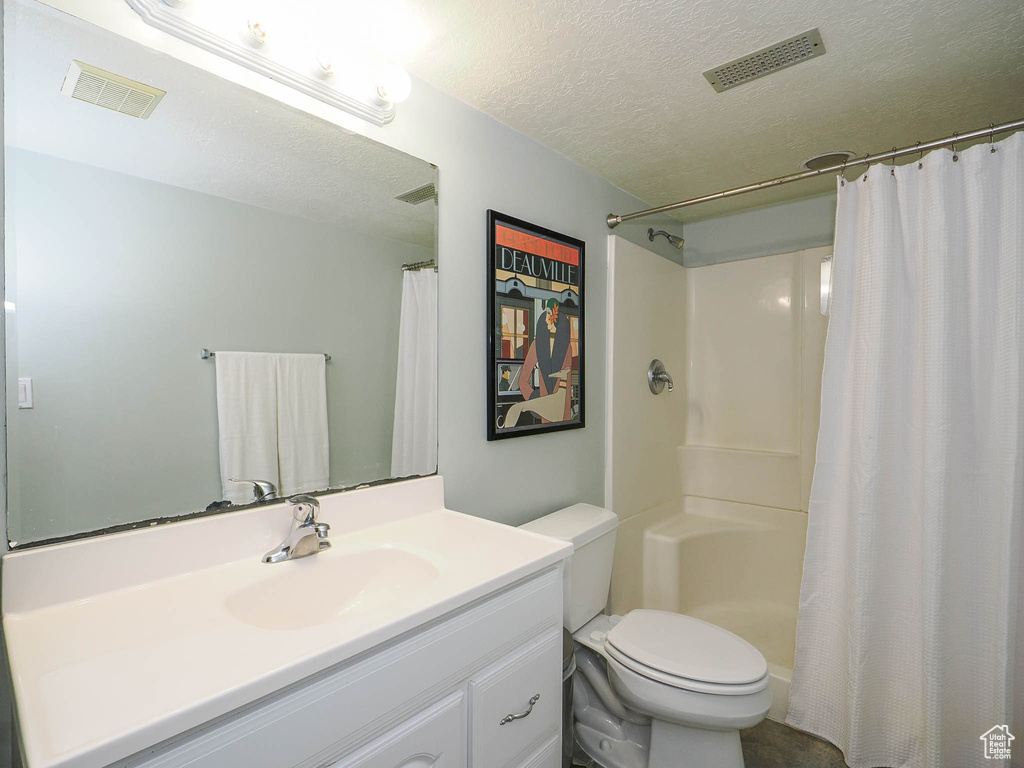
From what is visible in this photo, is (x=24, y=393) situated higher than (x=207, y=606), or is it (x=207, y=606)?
(x=24, y=393)

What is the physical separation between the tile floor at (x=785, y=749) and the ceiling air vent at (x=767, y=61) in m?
2.23

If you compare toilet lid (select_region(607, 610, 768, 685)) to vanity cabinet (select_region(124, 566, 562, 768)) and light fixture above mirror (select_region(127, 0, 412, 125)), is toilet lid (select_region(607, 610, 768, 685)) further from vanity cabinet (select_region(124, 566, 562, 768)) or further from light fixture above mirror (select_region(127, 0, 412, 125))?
light fixture above mirror (select_region(127, 0, 412, 125))

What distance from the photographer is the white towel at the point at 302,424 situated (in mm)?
1217

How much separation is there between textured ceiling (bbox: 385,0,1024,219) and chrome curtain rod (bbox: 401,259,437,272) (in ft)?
1.76

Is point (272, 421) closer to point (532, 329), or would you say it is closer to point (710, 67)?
point (532, 329)

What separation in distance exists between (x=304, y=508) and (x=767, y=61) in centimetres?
172

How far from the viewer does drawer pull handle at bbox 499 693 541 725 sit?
107cm

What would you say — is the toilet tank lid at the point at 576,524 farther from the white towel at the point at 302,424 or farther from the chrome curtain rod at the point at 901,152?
the chrome curtain rod at the point at 901,152

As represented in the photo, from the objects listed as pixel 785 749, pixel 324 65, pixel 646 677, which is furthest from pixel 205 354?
pixel 785 749

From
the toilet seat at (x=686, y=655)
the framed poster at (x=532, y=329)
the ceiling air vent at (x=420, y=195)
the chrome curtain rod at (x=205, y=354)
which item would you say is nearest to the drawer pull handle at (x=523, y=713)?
the toilet seat at (x=686, y=655)

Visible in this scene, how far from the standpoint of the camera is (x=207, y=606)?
0.90m

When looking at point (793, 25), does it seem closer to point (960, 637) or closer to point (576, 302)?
point (576, 302)

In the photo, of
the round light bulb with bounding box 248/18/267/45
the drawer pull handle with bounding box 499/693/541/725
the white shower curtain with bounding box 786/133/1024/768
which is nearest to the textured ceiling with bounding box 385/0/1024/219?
the round light bulb with bounding box 248/18/267/45

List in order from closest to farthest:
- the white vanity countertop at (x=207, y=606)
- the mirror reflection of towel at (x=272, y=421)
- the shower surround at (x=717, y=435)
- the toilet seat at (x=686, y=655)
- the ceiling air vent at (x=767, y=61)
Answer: the white vanity countertop at (x=207, y=606), the mirror reflection of towel at (x=272, y=421), the ceiling air vent at (x=767, y=61), the toilet seat at (x=686, y=655), the shower surround at (x=717, y=435)
